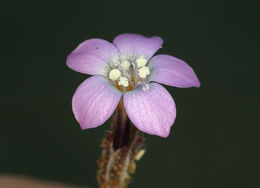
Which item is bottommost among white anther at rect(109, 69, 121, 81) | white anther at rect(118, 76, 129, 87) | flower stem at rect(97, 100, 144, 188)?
flower stem at rect(97, 100, 144, 188)

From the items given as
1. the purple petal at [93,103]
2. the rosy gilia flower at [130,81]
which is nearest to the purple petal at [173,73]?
the rosy gilia flower at [130,81]

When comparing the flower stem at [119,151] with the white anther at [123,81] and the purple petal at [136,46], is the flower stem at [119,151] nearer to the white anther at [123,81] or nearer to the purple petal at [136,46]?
the white anther at [123,81]

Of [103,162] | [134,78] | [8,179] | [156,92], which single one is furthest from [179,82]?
[8,179]

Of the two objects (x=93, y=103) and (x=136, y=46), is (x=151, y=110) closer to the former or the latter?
(x=93, y=103)

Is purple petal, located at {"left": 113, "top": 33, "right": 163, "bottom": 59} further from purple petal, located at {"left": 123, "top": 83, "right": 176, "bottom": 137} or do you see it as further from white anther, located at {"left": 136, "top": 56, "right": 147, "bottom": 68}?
purple petal, located at {"left": 123, "top": 83, "right": 176, "bottom": 137}

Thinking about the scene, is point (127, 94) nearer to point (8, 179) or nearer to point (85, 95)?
point (85, 95)

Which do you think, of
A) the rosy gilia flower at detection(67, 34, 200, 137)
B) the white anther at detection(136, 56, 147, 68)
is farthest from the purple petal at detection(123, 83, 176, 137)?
the white anther at detection(136, 56, 147, 68)

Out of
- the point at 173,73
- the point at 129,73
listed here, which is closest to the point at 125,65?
the point at 129,73
